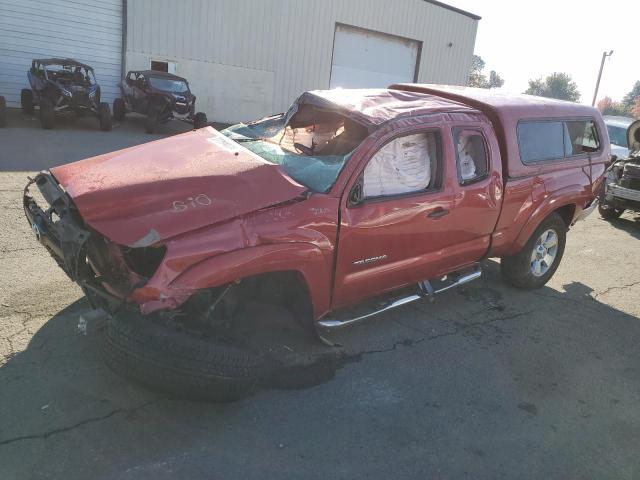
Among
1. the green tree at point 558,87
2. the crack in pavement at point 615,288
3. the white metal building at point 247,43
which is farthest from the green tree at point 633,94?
the crack in pavement at point 615,288

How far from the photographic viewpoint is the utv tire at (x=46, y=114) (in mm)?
12797

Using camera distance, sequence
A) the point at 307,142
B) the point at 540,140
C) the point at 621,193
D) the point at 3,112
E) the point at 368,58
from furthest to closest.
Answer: the point at 368,58, the point at 3,112, the point at 621,193, the point at 540,140, the point at 307,142

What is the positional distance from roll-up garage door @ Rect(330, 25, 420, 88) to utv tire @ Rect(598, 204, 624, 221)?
13.0 metres

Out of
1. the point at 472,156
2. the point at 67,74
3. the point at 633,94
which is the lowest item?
the point at 472,156

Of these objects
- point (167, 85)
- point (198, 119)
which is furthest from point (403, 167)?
point (167, 85)

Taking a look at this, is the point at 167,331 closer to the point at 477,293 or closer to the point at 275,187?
the point at 275,187

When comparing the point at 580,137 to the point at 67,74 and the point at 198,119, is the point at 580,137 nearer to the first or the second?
the point at 198,119

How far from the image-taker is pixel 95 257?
322cm

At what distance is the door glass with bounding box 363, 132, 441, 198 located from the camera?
3.84m

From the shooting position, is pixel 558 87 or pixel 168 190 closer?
pixel 168 190

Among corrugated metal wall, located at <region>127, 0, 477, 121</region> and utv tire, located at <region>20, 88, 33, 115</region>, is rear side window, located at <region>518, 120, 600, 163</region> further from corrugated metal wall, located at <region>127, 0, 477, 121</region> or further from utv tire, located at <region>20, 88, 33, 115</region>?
corrugated metal wall, located at <region>127, 0, 477, 121</region>

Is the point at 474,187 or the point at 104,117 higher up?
the point at 474,187

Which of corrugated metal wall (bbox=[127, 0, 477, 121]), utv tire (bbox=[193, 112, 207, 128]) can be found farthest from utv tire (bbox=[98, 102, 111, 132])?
corrugated metal wall (bbox=[127, 0, 477, 121])

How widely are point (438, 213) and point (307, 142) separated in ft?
3.97
